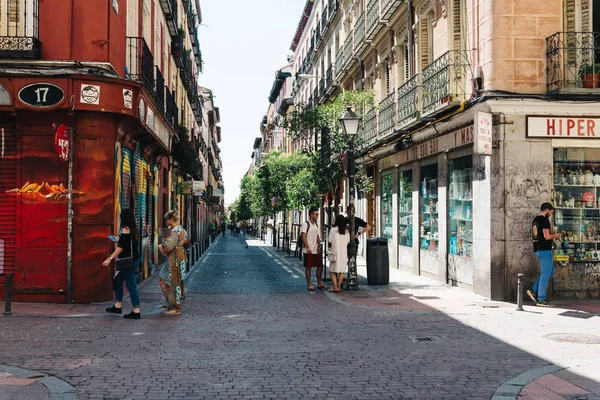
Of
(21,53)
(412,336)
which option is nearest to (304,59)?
(21,53)

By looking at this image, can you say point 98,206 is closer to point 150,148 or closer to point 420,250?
point 150,148

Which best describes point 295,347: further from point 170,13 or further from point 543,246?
point 170,13

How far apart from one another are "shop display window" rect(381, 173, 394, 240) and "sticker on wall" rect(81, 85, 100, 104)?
40.0 ft

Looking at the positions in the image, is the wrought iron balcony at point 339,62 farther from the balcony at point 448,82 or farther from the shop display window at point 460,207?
the shop display window at point 460,207

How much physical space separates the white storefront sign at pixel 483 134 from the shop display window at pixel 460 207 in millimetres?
2048

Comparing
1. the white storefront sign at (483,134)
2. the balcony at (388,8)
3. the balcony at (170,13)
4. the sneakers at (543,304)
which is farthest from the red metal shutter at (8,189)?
the balcony at (388,8)

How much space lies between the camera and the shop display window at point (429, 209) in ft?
56.0

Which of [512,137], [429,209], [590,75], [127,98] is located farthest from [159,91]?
[590,75]

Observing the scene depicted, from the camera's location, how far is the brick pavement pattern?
6.11 metres

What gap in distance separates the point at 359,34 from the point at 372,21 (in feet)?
9.86

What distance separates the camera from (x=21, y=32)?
460 inches

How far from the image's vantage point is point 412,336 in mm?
8836

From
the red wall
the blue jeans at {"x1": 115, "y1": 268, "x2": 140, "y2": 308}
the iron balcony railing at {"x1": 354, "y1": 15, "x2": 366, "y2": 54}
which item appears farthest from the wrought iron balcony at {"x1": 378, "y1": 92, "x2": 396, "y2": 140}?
the blue jeans at {"x1": 115, "y1": 268, "x2": 140, "y2": 308}

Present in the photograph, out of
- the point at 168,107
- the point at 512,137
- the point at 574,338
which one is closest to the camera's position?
the point at 574,338
